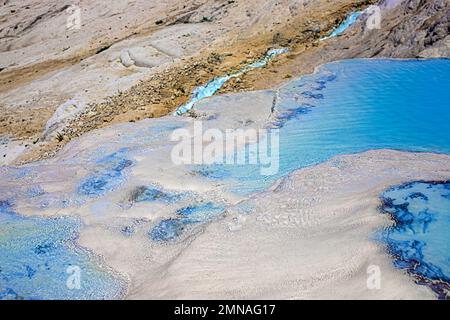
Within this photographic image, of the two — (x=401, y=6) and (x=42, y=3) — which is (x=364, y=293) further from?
(x=42, y=3)

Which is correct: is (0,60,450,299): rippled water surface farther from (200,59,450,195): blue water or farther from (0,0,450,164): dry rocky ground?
(0,0,450,164): dry rocky ground

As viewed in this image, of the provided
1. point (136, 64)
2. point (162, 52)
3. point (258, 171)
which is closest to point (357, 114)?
point (258, 171)

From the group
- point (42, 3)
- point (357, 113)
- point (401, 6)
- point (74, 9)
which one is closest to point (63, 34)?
point (74, 9)

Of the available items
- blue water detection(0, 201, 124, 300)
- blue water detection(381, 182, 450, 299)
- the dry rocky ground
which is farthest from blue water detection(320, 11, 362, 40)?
blue water detection(0, 201, 124, 300)

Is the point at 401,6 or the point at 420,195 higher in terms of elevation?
the point at 401,6

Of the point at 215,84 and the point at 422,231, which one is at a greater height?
the point at 422,231

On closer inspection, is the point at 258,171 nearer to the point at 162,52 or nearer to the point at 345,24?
the point at 345,24

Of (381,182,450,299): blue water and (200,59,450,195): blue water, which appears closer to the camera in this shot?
(381,182,450,299): blue water
